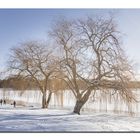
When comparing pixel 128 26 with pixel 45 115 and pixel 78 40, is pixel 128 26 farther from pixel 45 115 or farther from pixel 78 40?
pixel 45 115

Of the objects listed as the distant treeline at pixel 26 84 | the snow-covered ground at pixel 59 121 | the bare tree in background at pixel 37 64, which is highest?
the bare tree in background at pixel 37 64

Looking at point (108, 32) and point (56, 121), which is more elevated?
point (108, 32)

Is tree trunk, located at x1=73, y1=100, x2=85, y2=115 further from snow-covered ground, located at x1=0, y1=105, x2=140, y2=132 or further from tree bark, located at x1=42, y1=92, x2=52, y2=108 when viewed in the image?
tree bark, located at x1=42, y1=92, x2=52, y2=108

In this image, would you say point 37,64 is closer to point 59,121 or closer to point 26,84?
point 26,84

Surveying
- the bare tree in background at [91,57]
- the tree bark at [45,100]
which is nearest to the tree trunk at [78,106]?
the bare tree in background at [91,57]

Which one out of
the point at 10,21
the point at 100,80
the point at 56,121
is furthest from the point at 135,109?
the point at 10,21

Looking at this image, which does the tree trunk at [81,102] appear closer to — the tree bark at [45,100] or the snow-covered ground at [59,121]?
the snow-covered ground at [59,121]
